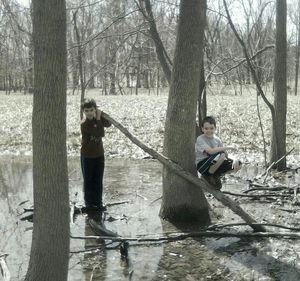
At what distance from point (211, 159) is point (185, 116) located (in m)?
0.77

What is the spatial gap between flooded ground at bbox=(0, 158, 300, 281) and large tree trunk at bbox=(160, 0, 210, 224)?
15.0 inches

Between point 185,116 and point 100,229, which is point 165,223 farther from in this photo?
point 185,116

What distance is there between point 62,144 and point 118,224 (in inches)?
139

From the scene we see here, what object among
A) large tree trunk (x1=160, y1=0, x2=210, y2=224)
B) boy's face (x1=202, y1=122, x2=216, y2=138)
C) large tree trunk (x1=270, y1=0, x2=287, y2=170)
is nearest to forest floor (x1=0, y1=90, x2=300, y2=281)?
large tree trunk (x1=160, y1=0, x2=210, y2=224)

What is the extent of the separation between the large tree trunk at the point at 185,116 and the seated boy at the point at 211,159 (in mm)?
148

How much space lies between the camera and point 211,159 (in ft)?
23.9

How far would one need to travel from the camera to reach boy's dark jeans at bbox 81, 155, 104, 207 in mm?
8109

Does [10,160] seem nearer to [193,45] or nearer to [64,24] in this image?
[193,45]

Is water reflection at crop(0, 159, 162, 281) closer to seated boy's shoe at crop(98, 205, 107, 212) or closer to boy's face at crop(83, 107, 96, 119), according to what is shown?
seated boy's shoe at crop(98, 205, 107, 212)

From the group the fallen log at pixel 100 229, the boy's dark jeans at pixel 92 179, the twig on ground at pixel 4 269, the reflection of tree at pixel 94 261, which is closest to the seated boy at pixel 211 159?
the fallen log at pixel 100 229

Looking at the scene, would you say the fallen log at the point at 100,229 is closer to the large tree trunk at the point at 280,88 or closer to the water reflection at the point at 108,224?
the water reflection at the point at 108,224

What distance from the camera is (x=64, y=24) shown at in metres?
4.07

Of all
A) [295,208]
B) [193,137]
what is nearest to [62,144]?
[193,137]

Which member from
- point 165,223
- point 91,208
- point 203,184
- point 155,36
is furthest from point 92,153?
point 155,36
